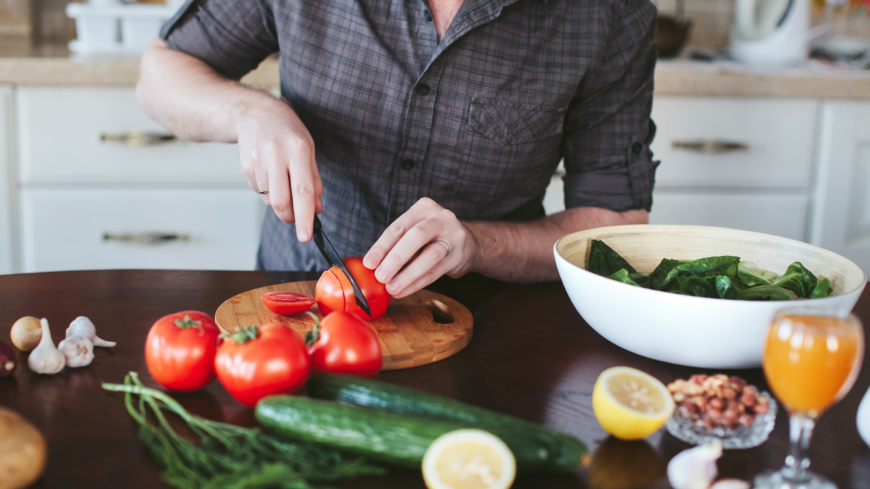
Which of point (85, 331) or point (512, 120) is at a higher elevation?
point (512, 120)

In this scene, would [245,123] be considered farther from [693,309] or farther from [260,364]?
[693,309]

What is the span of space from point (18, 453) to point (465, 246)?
59 cm

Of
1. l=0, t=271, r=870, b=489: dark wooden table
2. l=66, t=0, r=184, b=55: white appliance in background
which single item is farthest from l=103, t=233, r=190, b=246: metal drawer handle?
l=0, t=271, r=870, b=489: dark wooden table

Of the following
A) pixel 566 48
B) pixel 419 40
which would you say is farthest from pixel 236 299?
pixel 566 48

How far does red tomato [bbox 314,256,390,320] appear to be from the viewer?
2.79ft

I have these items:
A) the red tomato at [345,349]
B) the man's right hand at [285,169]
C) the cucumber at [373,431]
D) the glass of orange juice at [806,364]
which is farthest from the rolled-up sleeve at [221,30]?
the glass of orange juice at [806,364]

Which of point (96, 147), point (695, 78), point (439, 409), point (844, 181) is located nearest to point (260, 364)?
point (439, 409)

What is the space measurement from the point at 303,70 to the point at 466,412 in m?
0.77

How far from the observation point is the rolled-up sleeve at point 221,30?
1.18 m

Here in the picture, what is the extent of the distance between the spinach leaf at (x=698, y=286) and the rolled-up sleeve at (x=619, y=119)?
1.48 ft

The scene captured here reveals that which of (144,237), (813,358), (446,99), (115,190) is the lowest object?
(144,237)

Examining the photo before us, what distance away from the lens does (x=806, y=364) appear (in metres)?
0.50

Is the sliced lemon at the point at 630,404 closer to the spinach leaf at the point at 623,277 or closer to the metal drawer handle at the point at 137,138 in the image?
the spinach leaf at the point at 623,277

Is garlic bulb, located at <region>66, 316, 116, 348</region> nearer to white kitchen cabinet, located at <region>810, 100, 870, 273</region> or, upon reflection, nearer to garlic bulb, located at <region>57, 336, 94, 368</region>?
garlic bulb, located at <region>57, 336, 94, 368</region>
